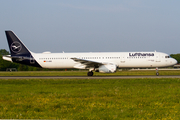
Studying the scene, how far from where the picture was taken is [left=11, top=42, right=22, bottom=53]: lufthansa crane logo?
35188 mm

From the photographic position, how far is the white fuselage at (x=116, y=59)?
33.0m

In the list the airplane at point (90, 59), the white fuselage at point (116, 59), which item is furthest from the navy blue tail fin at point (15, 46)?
the white fuselage at point (116, 59)

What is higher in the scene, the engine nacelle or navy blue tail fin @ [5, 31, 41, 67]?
navy blue tail fin @ [5, 31, 41, 67]

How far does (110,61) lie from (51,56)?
29.9 feet

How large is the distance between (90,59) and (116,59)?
155 inches

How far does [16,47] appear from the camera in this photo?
35219mm

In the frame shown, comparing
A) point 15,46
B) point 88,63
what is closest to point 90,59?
point 88,63

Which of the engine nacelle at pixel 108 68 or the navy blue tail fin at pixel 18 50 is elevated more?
the navy blue tail fin at pixel 18 50

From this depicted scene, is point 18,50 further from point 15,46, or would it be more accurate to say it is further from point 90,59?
point 90,59

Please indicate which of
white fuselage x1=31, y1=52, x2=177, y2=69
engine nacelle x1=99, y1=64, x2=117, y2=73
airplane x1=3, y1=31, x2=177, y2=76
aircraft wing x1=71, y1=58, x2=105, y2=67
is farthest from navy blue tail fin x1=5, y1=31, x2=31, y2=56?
engine nacelle x1=99, y1=64, x2=117, y2=73

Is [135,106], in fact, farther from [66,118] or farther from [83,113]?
[66,118]

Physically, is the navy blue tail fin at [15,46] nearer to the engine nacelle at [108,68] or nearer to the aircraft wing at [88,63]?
the aircraft wing at [88,63]

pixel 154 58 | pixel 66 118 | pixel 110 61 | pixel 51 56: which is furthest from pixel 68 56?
pixel 66 118

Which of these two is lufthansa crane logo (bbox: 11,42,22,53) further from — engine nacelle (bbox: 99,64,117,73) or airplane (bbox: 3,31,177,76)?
engine nacelle (bbox: 99,64,117,73)
